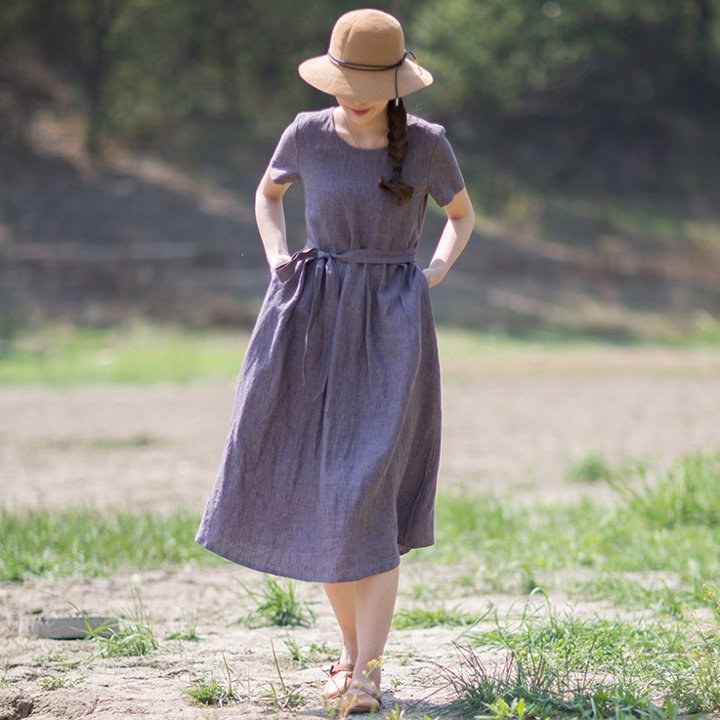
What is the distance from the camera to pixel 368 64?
3086mm

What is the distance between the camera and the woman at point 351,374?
3.03 m

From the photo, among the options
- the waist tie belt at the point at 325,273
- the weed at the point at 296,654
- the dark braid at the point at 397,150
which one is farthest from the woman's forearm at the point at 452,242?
the weed at the point at 296,654

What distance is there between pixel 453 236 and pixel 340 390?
57 cm

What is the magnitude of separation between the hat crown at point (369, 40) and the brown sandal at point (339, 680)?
63.8 inches

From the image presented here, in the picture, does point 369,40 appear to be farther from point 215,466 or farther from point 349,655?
point 215,466

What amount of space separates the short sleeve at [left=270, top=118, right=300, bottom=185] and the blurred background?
13402 mm

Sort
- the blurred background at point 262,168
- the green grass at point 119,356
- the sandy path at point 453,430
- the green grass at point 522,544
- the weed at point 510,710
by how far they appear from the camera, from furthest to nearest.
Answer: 1. the blurred background at point 262,168
2. the green grass at point 119,356
3. the sandy path at point 453,430
4. the green grass at point 522,544
5. the weed at point 510,710

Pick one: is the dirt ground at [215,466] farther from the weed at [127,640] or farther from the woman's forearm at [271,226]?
the woman's forearm at [271,226]

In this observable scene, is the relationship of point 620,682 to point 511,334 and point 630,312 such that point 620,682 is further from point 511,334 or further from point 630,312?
point 630,312

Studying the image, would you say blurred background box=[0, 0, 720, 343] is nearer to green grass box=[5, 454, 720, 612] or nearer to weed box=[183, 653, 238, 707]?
green grass box=[5, 454, 720, 612]

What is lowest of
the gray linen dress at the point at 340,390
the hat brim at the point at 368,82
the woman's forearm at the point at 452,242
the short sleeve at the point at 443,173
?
the gray linen dress at the point at 340,390

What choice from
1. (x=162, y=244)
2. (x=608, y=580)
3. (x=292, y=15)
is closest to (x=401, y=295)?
(x=608, y=580)

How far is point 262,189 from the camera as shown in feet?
11.1

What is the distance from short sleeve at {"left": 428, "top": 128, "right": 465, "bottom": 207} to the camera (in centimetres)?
320
